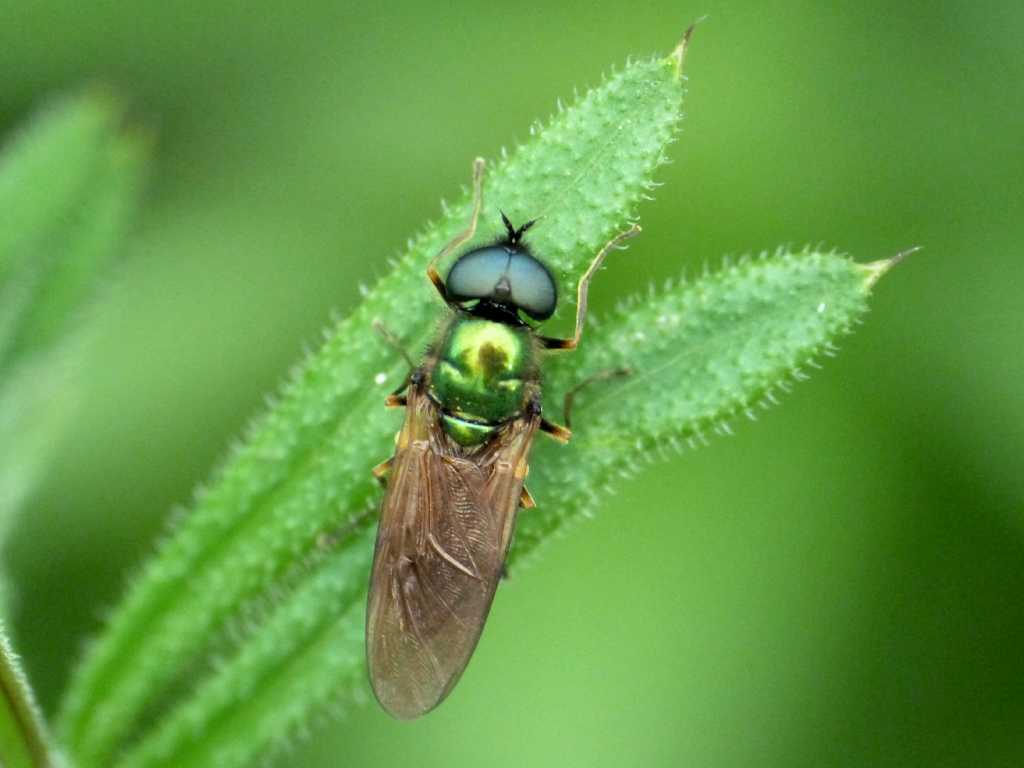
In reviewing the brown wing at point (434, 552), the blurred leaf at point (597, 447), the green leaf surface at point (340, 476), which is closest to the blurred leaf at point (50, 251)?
the green leaf surface at point (340, 476)

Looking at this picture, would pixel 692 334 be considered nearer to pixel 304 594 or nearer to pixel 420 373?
pixel 420 373

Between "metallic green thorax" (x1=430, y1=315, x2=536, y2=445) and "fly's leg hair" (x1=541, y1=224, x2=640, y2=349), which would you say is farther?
"metallic green thorax" (x1=430, y1=315, x2=536, y2=445)

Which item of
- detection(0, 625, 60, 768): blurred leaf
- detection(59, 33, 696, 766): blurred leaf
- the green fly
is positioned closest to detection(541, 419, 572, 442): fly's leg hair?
the green fly

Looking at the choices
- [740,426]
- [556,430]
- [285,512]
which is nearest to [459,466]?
[556,430]

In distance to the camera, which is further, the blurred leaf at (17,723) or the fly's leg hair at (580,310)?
the fly's leg hair at (580,310)

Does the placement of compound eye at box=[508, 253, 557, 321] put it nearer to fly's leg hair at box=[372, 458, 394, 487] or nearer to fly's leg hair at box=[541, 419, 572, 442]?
fly's leg hair at box=[541, 419, 572, 442]

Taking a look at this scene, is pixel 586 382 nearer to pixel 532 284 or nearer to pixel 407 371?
pixel 532 284

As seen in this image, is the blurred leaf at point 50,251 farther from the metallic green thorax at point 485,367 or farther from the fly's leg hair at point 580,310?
the fly's leg hair at point 580,310
